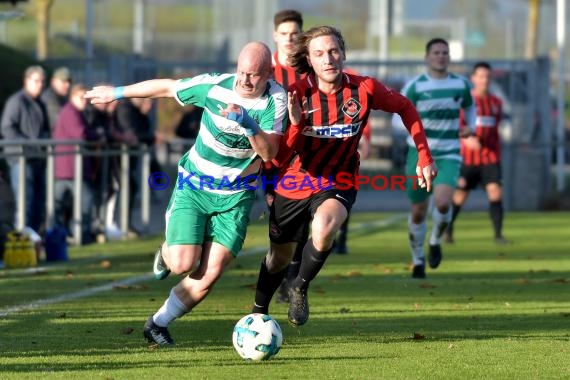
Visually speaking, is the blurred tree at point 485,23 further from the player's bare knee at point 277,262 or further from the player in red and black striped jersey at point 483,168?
the player's bare knee at point 277,262

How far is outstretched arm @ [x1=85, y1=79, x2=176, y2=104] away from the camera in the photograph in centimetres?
917

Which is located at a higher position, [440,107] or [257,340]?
[440,107]

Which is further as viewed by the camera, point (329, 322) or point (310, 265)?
point (329, 322)

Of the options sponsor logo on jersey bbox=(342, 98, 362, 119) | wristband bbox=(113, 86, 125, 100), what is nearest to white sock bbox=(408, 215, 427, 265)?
sponsor logo on jersey bbox=(342, 98, 362, 119)

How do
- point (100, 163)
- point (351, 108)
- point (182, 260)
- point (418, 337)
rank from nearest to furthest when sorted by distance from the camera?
point (182, 260)
point (418, 337)
point (351, 108)
point (100, 163)

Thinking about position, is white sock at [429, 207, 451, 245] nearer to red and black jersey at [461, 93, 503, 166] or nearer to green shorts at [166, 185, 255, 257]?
red and black jersey at [461, 93, 503, 166]

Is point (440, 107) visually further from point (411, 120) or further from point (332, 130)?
point (332, 130)

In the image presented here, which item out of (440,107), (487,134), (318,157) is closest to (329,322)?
(318,157)

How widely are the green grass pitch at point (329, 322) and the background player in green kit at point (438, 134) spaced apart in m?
0.41

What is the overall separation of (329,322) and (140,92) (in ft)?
7.80

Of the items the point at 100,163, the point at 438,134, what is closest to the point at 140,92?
the point at 438,134

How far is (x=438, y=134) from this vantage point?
46.8 feet

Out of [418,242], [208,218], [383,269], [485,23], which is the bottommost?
[383,269]

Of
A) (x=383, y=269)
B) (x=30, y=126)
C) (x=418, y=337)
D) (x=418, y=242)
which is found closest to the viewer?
(x=418, y=337)
